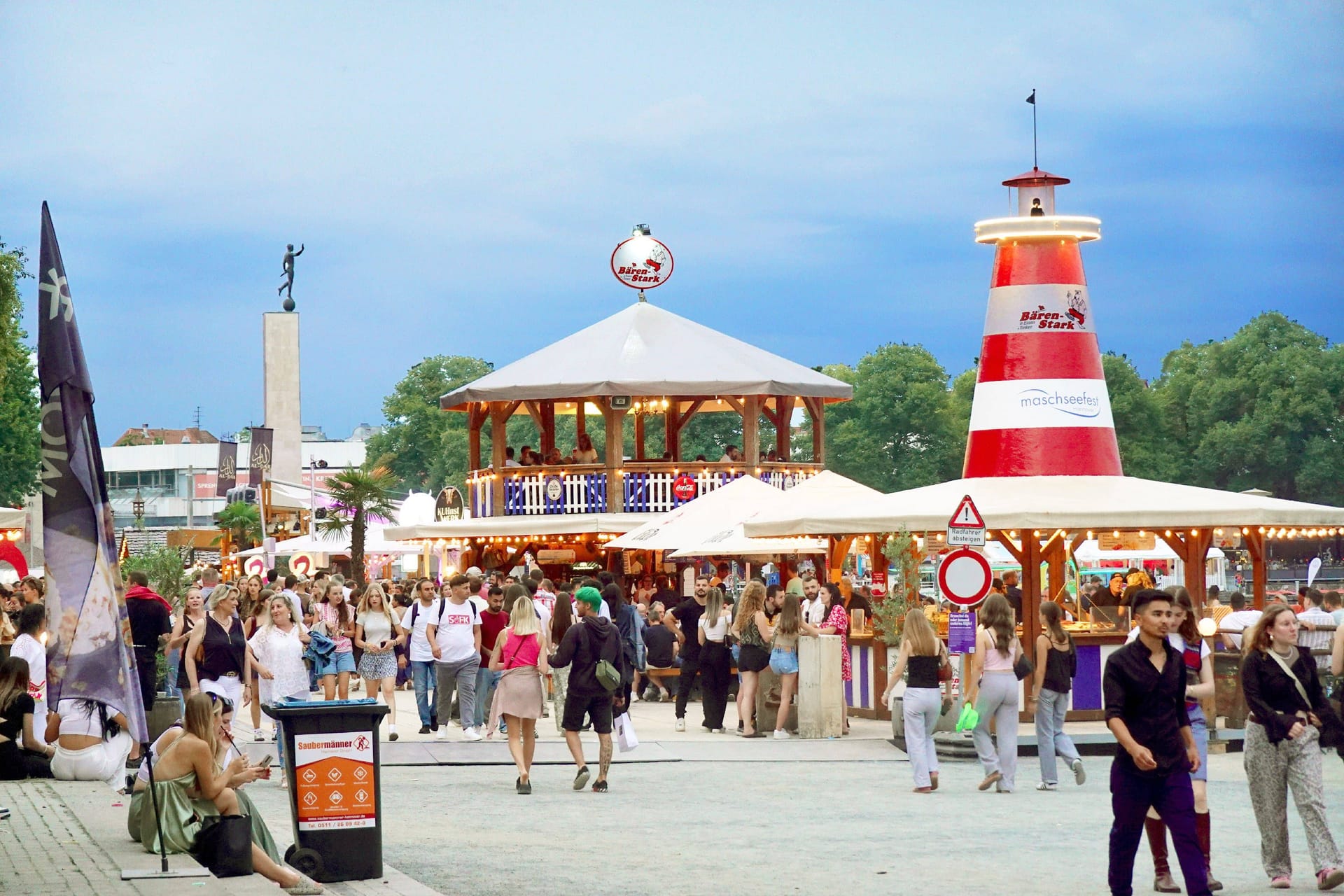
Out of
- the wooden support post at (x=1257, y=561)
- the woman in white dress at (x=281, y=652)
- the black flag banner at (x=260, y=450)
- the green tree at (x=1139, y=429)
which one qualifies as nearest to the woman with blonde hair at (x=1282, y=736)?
the woman in white dress at (x=281, y=652)

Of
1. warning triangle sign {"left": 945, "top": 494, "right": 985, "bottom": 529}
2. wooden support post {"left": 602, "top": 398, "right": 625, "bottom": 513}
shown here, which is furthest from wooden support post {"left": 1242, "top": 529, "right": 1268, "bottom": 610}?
wooden support post {"left": 602, "top": 398, "right": 625, "bottom": 513}

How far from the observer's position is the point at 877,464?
7812 centimetres

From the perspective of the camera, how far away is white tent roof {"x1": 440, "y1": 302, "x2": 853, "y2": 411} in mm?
36188

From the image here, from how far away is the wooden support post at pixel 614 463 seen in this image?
36.4 m

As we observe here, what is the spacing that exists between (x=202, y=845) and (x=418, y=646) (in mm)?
9807

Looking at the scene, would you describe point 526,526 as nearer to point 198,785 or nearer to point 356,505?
point 356,505

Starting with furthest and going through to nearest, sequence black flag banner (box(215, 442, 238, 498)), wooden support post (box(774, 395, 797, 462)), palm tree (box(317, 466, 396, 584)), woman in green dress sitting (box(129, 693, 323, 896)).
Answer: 1. black flag banner (box(215, 442, 238, 498))
2. palm tree (box(317, 466, 396, 584))
3. wooden support post (box(774, 395, 797, 462))
4. woman in green dress sitting (box(129, 693, 323, 896))

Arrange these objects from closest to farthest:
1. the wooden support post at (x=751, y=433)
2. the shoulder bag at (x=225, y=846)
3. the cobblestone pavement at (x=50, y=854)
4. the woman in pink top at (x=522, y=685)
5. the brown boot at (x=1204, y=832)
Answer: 1. the cobblestone pavement at (x=50, y=854)
2. the shoulder bag at (x=225, y=846)
3. the brown boot at (x=1204, y=832)
4. the woman in pink top at (x=522, y=685)
5. the wooden support post at (x=751, y=433)

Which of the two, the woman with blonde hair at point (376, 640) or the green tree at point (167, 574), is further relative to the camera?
the green tree at point (167, 574)

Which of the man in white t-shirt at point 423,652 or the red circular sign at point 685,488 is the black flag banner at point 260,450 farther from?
the man in white t-shirt at point 423,652

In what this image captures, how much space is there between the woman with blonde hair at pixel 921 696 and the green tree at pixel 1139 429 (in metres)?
59.1

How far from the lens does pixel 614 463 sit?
120 feet

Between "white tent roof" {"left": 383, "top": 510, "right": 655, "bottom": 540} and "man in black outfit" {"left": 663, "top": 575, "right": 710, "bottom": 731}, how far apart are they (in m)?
10.7

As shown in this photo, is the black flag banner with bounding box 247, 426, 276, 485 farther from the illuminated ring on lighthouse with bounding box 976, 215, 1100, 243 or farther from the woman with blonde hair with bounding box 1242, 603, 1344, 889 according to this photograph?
the woman with blonde hair with bounding box 1242, 603, 1344, 889
